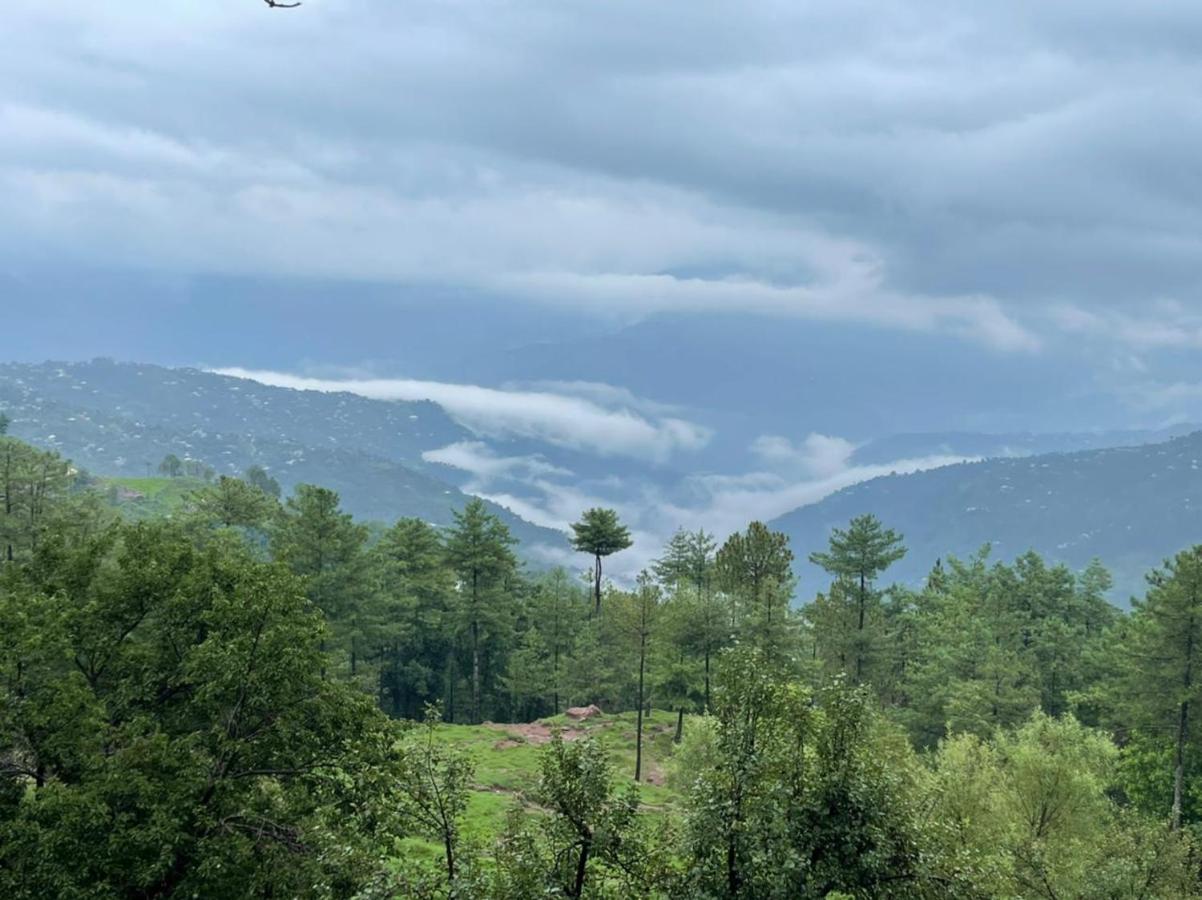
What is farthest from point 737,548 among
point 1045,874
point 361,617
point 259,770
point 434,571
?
point 259,770

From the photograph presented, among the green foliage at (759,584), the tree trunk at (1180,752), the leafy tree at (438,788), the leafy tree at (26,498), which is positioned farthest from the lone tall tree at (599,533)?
the leafy tree at (438,788)

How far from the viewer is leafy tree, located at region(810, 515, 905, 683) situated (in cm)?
7862

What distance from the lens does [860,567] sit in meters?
81.7

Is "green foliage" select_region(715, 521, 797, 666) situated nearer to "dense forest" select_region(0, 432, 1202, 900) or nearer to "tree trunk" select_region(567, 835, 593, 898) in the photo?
"dense forest" select_region(0, 432, 1202, 900)

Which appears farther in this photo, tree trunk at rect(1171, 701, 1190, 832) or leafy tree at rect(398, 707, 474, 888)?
tree trunk at rect(1171, 701, 1190, 832)

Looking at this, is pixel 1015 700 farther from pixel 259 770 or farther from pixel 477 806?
pixel 259 770

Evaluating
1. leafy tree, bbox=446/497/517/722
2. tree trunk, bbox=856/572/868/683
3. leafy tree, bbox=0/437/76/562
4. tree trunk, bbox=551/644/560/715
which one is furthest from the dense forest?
tree trunk, bbox=551/644/560/715

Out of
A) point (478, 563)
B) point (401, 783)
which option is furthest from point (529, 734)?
point (401, 783)

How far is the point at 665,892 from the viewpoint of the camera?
59.6ft

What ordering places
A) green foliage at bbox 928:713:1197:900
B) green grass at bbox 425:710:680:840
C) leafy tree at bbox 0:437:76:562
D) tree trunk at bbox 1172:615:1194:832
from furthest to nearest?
leafy tree at bbox 0:437:76:562 → tree trunk at bbox 1172:615:1194:832 → green grass at bbox 425:710:680:840 → green foliage at bbox 928:713:1197:900

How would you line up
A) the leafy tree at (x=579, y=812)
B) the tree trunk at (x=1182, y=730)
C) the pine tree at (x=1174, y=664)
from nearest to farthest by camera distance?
the leafy tree at (x=579, y=812) → the pine tree at (x=1174, y=664) → the tree trunk at (x=1182, y=730)

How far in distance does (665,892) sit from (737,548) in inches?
3024

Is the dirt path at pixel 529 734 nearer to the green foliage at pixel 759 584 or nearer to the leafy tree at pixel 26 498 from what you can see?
the green foliage at pixel 759 584

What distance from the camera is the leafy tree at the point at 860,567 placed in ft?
258
